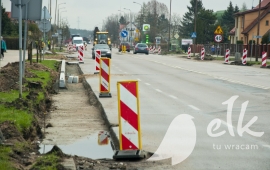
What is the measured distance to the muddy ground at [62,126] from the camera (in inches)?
343

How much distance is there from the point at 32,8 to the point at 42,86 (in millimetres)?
3492

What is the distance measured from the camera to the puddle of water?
9806 mm

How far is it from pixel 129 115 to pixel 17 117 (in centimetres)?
327

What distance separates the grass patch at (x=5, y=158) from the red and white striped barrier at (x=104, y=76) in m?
9.17

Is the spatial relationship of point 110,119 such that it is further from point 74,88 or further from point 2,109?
point 74,88

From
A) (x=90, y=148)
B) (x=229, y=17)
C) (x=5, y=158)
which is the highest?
(x=229, y=17)

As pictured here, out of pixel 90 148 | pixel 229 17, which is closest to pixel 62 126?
pixel 90 148

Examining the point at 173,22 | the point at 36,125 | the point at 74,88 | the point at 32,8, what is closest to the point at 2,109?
the point at 36,125

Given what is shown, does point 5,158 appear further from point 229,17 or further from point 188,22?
point 229,17

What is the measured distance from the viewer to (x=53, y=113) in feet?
49.6

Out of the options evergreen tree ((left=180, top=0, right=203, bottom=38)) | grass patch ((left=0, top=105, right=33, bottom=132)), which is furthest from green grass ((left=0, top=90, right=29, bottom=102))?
evergreen tree ((left=180, top=0, right=203, bottom=38))

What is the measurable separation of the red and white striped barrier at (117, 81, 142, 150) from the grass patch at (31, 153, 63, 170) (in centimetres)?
136

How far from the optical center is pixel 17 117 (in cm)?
1204

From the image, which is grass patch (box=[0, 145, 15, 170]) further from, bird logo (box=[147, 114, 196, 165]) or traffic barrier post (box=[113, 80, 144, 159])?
bird logo (box=[147, 114, 196, 165])
